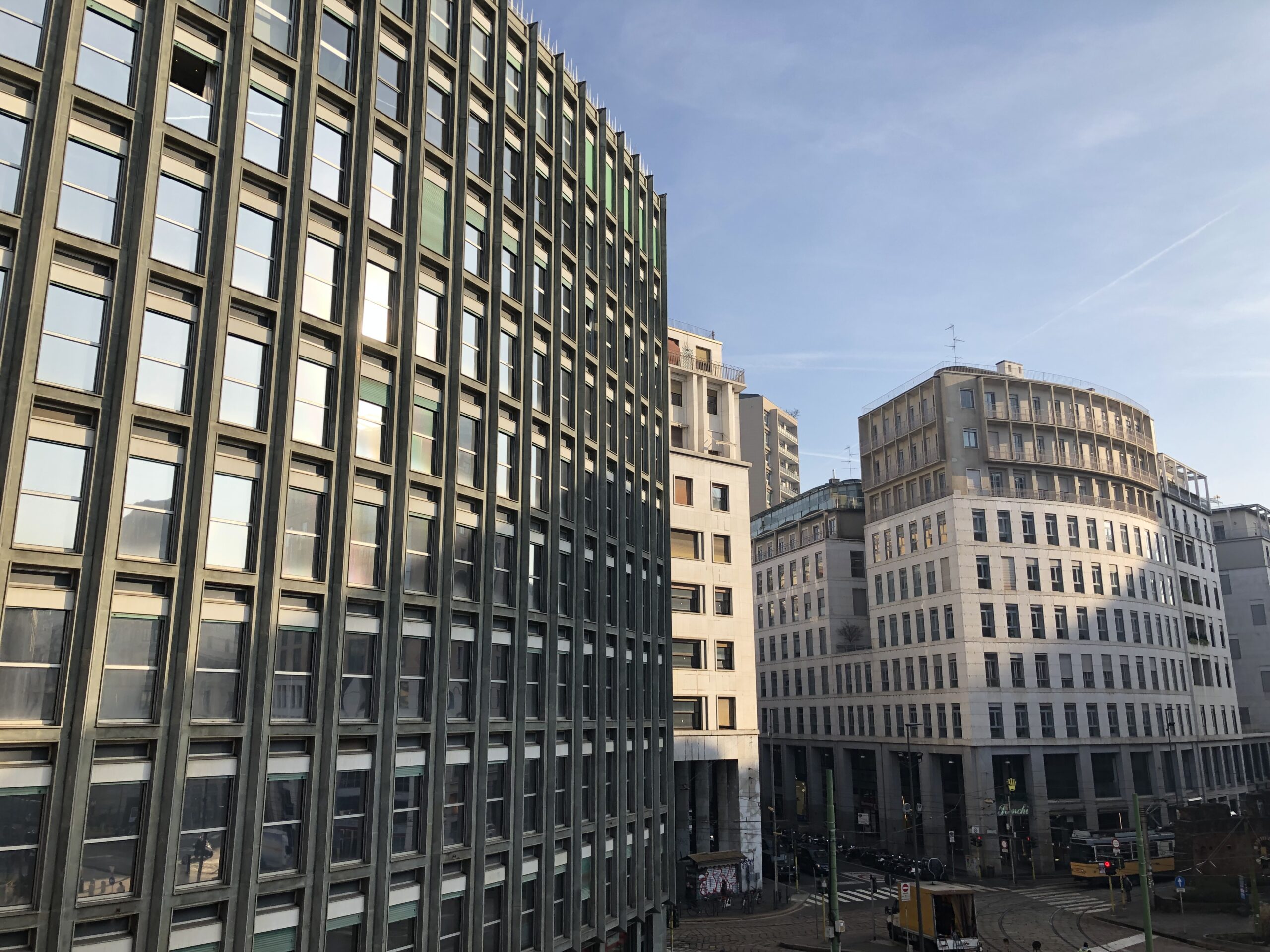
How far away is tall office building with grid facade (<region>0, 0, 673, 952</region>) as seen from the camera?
1800 cm

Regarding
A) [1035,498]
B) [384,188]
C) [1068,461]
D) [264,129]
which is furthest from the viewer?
[1068,461]

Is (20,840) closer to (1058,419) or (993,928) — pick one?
(993,928)

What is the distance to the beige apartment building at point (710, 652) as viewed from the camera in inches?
2338

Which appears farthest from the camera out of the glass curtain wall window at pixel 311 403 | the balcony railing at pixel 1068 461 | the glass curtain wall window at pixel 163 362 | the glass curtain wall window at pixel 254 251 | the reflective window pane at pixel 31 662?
the balcony railing at pixel 1068 461

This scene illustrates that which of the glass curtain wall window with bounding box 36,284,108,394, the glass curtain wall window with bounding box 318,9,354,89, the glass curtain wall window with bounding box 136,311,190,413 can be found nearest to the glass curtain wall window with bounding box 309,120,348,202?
the glass curtain wall window with bounding box 318,9,354,89

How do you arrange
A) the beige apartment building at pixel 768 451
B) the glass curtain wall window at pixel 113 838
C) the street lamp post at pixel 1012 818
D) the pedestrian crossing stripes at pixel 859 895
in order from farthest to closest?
the beige apartment building at pixel 768 451
the street lamp post at pixel 1012 818
the pedestrian crossing stripes at pixel 859 895
the glass curtain wall window at pixel 113 838

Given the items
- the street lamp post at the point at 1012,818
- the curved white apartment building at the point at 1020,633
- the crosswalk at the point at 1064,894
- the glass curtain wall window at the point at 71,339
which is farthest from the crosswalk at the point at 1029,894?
the glass curtain wall window at the point at 71,339

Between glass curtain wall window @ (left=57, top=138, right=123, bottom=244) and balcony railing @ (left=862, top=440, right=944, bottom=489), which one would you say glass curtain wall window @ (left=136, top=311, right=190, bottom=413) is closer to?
glass curtain wall window @ (left=57, top=138, right=123, bottom=244)

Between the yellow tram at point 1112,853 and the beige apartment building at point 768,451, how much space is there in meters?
64.6

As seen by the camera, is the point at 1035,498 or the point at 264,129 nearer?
the point at 264,129

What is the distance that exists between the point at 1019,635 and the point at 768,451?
242ft

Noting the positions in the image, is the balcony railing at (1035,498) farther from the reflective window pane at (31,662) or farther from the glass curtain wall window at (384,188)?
the reflective window pane at (31,662)

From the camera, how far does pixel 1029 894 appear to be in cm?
6228

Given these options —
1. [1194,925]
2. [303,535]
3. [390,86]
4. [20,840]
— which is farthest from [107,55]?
[1194,925]
